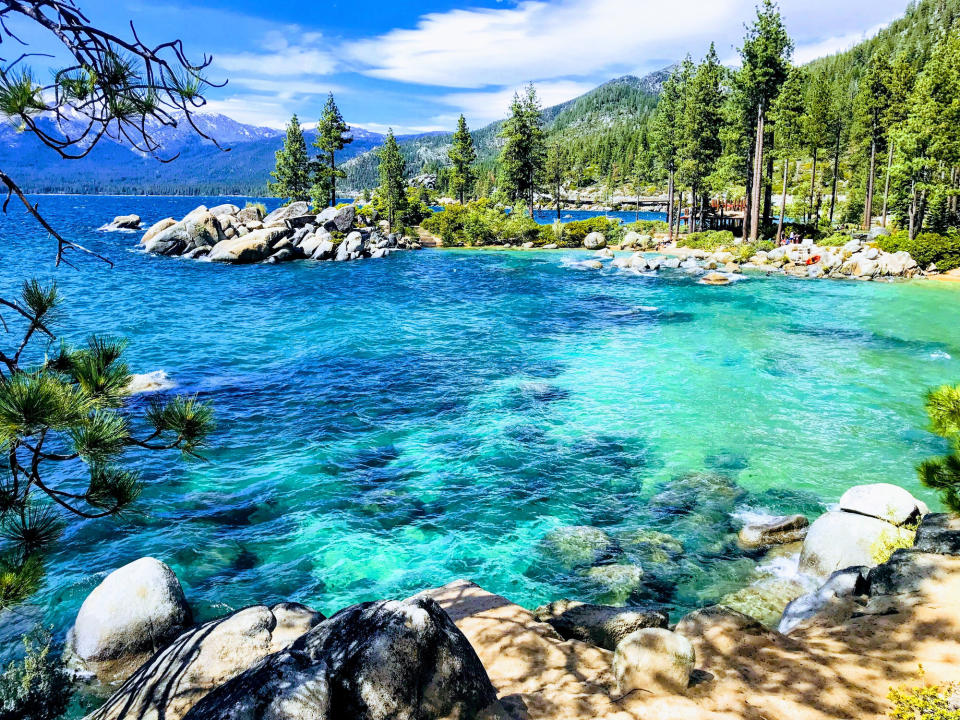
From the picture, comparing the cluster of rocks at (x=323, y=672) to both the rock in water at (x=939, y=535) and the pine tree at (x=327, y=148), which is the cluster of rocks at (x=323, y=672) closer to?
the rock in water at (x=939, y=535)

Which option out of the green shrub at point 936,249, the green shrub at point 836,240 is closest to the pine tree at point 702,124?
the green shrub at point 836,240

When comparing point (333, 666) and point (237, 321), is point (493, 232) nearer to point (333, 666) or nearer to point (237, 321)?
point (237, 321)

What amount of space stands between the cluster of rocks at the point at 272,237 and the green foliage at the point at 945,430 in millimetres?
54863

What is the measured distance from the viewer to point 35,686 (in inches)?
290

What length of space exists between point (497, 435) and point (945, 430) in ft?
35.5

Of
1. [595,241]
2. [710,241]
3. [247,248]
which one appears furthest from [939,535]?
[595,241]

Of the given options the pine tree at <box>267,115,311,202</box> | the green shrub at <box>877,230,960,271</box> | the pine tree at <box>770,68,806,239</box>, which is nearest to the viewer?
the green shrub at <box>877,230,960,271</box>

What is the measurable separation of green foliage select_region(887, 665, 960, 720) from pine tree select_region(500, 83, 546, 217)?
71.0 meters

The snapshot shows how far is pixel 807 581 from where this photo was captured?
9.52 meters

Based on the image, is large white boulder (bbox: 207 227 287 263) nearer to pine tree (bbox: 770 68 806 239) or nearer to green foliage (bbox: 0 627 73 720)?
pine tree (bbox: 770 68 806 239)

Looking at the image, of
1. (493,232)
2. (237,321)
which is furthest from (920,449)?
(493,232)

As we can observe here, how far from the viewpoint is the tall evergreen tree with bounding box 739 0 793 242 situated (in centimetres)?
4684

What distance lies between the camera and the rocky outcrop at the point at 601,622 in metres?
7.25

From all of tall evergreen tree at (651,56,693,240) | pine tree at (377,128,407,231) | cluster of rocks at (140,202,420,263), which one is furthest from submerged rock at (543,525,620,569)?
pine tree at (377,128,407,231)
